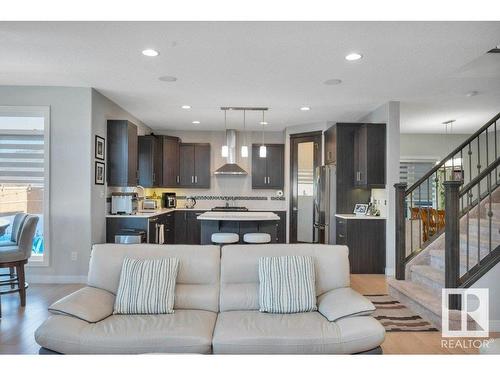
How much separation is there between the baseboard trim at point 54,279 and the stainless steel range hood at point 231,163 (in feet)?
12.0

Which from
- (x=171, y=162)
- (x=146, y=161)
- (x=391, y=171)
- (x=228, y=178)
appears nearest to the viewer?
(x=391, y=171)

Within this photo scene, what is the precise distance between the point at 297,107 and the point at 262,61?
2.29m

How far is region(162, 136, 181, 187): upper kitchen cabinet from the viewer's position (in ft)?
26.0

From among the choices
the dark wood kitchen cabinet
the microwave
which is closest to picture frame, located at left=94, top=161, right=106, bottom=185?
the microwave

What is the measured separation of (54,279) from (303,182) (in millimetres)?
4747

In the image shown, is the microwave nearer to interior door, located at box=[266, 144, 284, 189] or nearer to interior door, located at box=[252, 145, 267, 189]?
interior door, located at box=[252, 145, 267, 189]

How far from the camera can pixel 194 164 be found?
8367 millimetres

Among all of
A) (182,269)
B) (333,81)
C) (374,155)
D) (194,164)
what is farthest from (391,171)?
(194,164)

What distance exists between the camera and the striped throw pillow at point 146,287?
254 centimetres

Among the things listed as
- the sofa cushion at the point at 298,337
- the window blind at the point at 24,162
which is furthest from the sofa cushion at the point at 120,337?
the window blind at the point at 24,162

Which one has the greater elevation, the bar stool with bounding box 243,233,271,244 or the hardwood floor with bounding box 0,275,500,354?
the bar stool with bounding box 243,233,271,244

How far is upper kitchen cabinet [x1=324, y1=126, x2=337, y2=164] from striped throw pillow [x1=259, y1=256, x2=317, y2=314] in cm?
400

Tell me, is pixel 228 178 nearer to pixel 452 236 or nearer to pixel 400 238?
pixel 400 238

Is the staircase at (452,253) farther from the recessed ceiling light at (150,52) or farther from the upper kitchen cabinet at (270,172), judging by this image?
the upper kitchen cabinet at (270,172)
